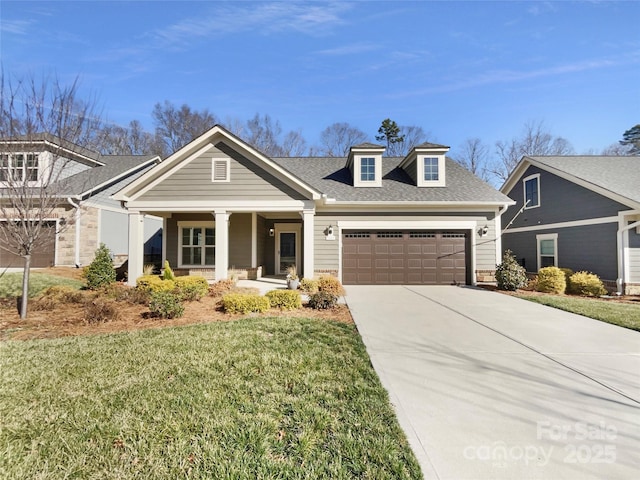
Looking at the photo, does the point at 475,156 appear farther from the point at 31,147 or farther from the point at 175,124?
the point at 31,147

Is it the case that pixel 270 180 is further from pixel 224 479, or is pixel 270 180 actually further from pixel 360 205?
pixel 224 479

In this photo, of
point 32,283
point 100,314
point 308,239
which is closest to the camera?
point 100,314

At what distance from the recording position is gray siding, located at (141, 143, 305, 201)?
11.1m

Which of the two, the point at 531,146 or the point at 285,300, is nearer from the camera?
the point at 285,300

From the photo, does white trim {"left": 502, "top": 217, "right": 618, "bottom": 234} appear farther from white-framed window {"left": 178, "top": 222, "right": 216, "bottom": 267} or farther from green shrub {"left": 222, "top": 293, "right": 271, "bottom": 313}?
white-framed window {"left": 178, "top": 222, "right": 216, "bottom": 267}

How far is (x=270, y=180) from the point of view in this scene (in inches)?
436

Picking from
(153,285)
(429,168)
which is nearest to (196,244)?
(153,285)

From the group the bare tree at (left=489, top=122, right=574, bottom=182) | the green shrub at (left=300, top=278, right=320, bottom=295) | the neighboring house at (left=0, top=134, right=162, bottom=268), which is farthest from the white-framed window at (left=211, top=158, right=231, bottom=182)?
the bare tree at (left=489, top=122, right=574, bottom=182)

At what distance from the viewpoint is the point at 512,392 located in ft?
11.2

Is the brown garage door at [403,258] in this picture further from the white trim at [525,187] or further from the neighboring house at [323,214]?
the white trim at [525,187]

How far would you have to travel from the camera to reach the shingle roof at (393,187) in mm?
12297

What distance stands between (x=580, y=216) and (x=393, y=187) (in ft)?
25.1

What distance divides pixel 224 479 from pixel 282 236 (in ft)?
43.2

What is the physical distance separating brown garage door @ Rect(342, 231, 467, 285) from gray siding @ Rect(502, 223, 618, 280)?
465 cm
